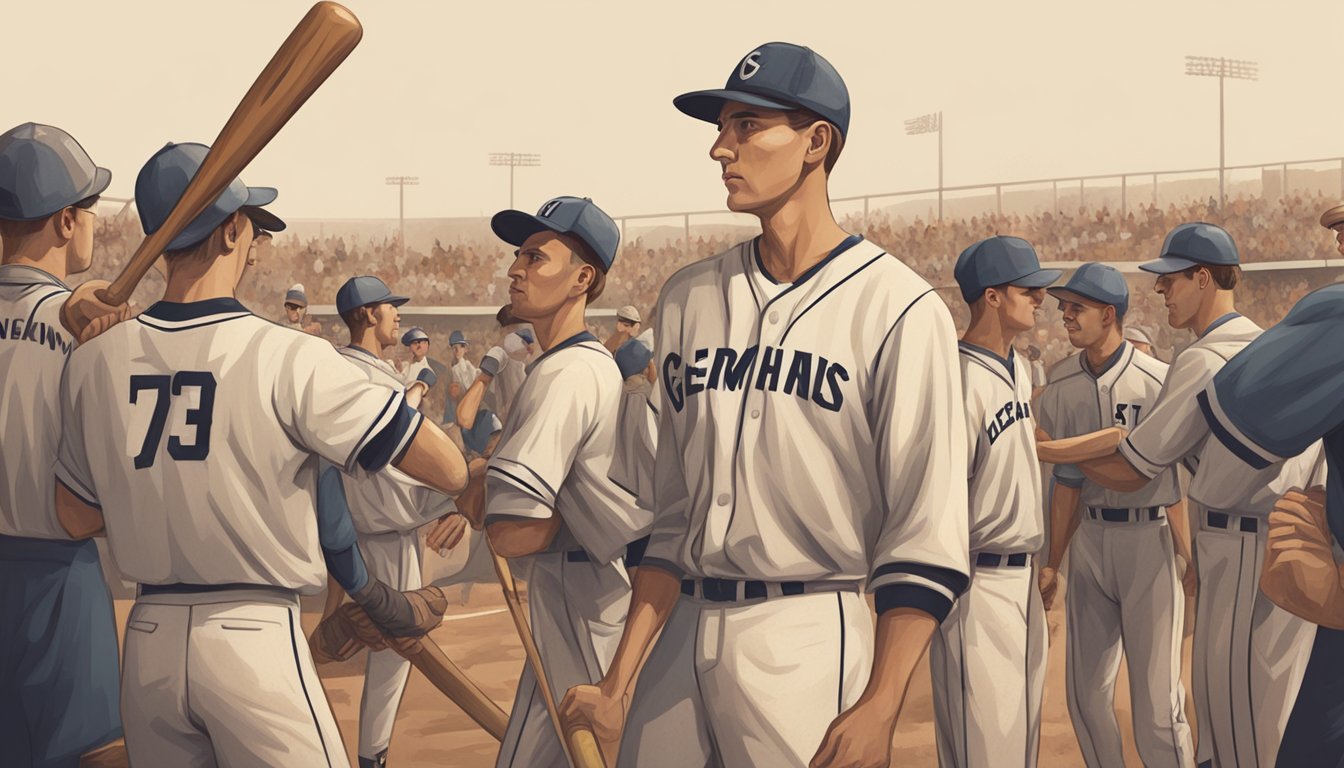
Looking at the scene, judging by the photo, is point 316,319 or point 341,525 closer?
point 341,525

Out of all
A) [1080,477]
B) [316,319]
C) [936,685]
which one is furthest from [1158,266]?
[316,319]

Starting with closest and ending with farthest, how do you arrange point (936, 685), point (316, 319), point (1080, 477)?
point (936, 685), point (1080, 477), point (316, 319)

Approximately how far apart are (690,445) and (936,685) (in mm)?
1942

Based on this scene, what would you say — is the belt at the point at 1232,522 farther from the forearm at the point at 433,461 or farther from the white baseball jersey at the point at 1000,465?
the forearm at the point at 433,461

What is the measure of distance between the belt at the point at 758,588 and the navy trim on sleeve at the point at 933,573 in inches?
6.6

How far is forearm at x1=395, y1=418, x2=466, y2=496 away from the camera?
2818mm

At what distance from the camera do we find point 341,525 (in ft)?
10.7

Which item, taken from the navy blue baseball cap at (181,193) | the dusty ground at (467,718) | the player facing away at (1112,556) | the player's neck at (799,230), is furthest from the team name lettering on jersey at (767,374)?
the dusty ground at (467,718)

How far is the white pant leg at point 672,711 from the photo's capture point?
2.41 meters

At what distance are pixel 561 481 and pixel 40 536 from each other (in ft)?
4.60

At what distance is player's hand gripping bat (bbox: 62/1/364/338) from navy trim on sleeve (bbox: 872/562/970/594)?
161 centimetres

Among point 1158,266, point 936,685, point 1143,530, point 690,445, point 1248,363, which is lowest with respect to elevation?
point 936,685

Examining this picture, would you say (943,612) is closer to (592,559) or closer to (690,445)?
(690,445)

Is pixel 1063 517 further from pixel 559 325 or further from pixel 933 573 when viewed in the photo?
pixel 933 573
